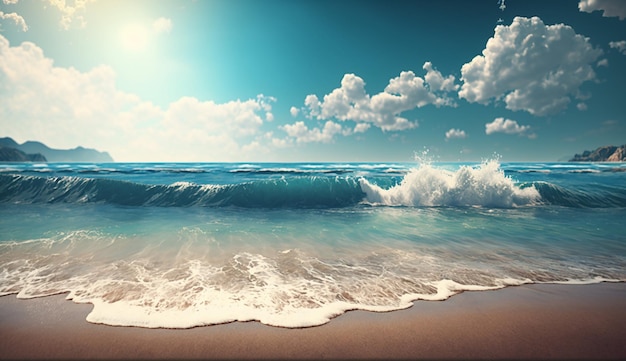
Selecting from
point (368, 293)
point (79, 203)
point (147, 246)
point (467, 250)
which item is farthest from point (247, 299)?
point (79, 203)

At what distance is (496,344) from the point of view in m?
2.65

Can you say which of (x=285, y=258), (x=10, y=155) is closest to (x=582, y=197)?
(x=285, y=258)

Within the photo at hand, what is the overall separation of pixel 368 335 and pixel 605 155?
144886 mm

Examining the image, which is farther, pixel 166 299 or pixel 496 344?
pixel 166 299

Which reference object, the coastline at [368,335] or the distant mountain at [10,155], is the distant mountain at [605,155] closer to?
the coastline at [368,335]

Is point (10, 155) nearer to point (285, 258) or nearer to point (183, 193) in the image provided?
point (183, 193)

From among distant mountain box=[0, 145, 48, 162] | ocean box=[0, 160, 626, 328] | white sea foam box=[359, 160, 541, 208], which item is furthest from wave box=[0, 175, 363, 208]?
distant mountain box=[0, 145, 48, 162]

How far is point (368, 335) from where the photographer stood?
2.82 metres

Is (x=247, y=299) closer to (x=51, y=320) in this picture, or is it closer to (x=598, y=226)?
(x=51, y=320)

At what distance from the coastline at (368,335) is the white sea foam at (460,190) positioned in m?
10.8

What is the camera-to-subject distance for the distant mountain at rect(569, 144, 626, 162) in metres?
84.0

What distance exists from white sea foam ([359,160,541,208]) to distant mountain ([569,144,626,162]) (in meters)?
110

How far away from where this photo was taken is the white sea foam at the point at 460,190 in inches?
546

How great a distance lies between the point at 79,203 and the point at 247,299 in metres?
15.8
